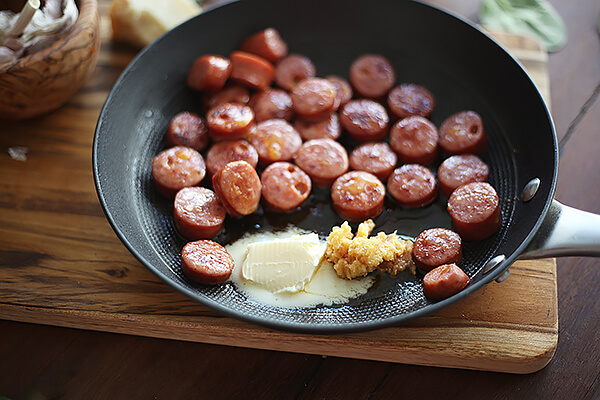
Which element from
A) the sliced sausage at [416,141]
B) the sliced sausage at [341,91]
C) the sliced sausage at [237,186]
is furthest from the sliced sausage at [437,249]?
the sliced sausage at [341,91]

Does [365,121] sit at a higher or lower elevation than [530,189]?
lower

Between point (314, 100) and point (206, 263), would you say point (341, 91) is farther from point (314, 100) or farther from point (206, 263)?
point (206, 263)

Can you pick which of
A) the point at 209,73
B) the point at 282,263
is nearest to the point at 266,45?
the point at 209,73

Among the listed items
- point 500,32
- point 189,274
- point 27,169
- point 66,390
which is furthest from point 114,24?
point 500,32

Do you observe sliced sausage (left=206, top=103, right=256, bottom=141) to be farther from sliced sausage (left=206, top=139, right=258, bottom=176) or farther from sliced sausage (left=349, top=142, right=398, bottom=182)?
sliced sausage (left=349, top=142, right=398, bottom=182)

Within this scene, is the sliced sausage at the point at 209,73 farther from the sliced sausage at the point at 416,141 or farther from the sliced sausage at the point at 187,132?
the sliced sausage at the point at 416,141

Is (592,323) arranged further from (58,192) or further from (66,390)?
(58,192)
